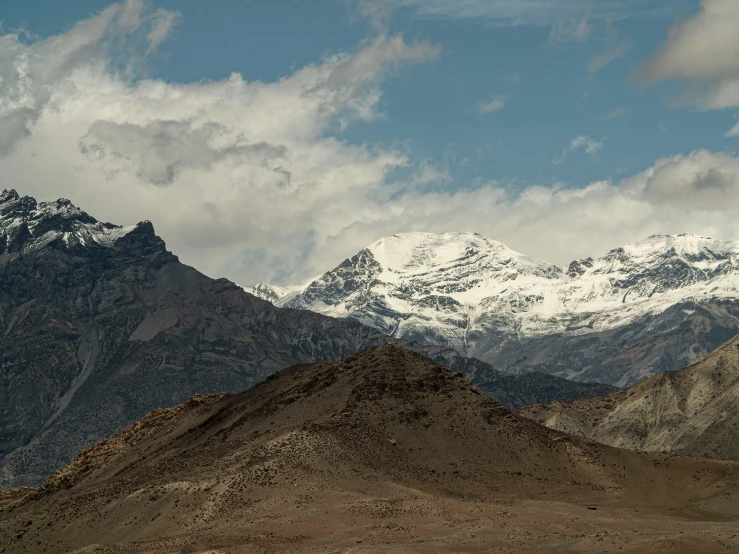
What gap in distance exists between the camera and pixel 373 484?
123875mm

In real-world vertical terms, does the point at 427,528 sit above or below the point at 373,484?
below

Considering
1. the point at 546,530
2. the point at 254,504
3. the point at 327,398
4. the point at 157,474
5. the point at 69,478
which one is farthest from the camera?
the point at 69,478

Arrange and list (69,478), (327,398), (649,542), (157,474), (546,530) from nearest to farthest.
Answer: (649,542)
(546,530)
(157,474)
(327,398)
(69,478)

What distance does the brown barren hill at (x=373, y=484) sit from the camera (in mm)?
104562

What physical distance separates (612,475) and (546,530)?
34.1 metres

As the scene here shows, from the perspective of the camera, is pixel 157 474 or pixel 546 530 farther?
pixel 157 474

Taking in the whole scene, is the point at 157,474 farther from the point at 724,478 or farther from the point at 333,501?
the point at 724,478

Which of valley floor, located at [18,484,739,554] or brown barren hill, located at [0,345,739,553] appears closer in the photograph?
valley floor, located at [18,484,739,554]

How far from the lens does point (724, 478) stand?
449 feet

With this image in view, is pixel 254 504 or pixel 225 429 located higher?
pixel 225 429

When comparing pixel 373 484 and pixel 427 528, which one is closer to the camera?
pixel 427 528

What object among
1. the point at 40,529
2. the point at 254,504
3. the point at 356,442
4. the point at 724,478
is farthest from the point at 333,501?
the point at 724,478

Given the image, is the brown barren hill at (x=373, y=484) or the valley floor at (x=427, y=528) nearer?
the valley floor at (x=427, y=528)

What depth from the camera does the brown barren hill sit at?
104562mm
